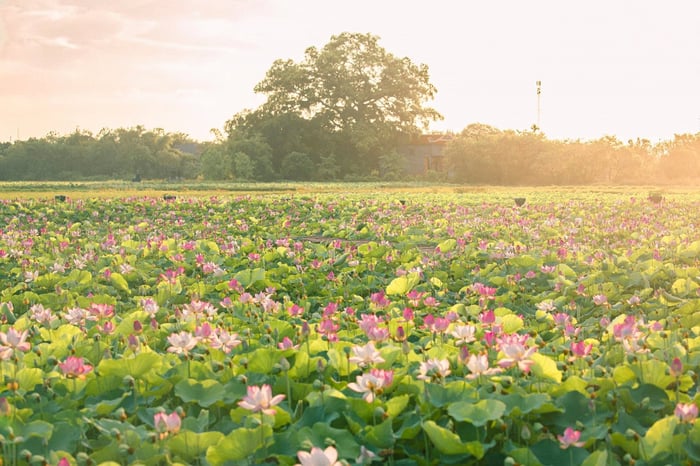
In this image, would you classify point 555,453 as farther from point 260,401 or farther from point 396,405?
point 260,401

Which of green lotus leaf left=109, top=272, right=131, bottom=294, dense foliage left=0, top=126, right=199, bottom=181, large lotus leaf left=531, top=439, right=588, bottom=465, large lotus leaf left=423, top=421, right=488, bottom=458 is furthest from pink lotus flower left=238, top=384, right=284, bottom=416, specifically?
dense foliage left=0, top=126, right=199, bottom=181

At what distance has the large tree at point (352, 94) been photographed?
43312mm

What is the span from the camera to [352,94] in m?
43.6

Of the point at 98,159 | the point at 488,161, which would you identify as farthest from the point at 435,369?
the point at 98,159

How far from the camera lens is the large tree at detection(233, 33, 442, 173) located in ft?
142

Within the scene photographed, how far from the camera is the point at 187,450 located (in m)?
2.06

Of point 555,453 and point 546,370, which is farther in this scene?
point 546,370

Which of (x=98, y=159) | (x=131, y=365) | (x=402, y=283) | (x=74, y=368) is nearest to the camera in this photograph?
(x=74, y=368)

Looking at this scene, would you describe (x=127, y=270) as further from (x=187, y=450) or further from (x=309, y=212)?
(x=309, y=212)

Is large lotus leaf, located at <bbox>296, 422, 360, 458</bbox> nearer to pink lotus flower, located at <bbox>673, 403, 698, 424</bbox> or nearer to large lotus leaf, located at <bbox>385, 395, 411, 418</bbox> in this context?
large lotus leaf, located at <bbox>385, 395, 411, 418</bbox>

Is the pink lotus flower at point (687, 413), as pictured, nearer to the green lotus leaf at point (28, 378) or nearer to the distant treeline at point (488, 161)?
the green lotus leaf at point (28, 378)

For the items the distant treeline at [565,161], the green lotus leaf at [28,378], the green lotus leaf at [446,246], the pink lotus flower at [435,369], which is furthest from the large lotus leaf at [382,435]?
the distant treeline at [565,161]

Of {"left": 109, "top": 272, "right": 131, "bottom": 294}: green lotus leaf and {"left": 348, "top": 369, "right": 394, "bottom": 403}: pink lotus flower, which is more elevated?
{"left": 348, "top": 369, "right": 394, "bottom": 403}: pink lotus flower

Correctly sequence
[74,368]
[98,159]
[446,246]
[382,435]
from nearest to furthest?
[382,435]
[74,368]
[446,246]
[98,159]
